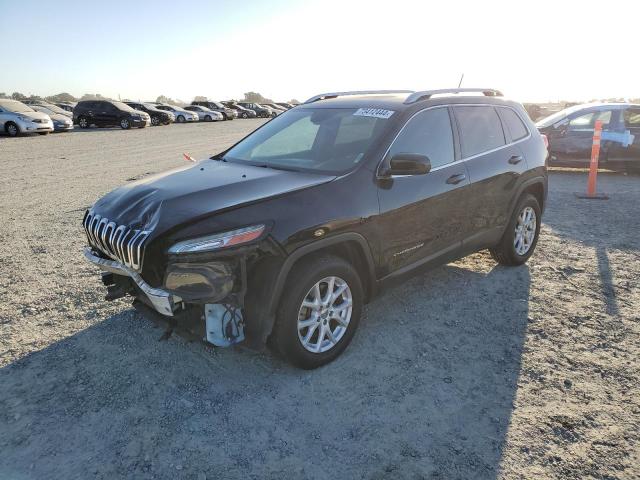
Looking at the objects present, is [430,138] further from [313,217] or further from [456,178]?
[313,217]

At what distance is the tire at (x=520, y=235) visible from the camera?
5.13 m

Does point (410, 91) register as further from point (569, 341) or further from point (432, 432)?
point (432, 432)

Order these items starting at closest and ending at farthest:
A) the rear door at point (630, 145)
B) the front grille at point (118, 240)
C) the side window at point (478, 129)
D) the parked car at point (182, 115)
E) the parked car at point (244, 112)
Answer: the front grille at point (118, 240) < the side window at point (478, 129) < the rear door at point (630, 145) < the parked car at point (182, 115) < the parked car at point (244, 112)

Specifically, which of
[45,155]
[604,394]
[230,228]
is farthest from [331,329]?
[45,155]

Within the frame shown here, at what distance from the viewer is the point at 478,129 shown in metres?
4.64

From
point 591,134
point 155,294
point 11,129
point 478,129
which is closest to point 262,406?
point 155,294

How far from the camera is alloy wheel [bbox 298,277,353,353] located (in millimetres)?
3330

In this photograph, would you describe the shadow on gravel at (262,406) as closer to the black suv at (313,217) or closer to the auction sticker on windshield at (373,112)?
the black suv at (313,217)

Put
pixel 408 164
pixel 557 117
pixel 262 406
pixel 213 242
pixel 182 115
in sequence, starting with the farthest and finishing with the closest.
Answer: pixel 182 115 → pixel 557 117 → pixel 408 164 → pixel 262 406 → pixel 213 242

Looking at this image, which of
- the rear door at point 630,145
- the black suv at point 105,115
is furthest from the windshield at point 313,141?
the black suv at point 105,115

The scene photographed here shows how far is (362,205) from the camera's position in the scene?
3.46m

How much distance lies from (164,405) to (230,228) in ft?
3.95

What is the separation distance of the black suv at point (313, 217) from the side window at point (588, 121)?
7354 millimetres

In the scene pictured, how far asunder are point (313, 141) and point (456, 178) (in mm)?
1268
